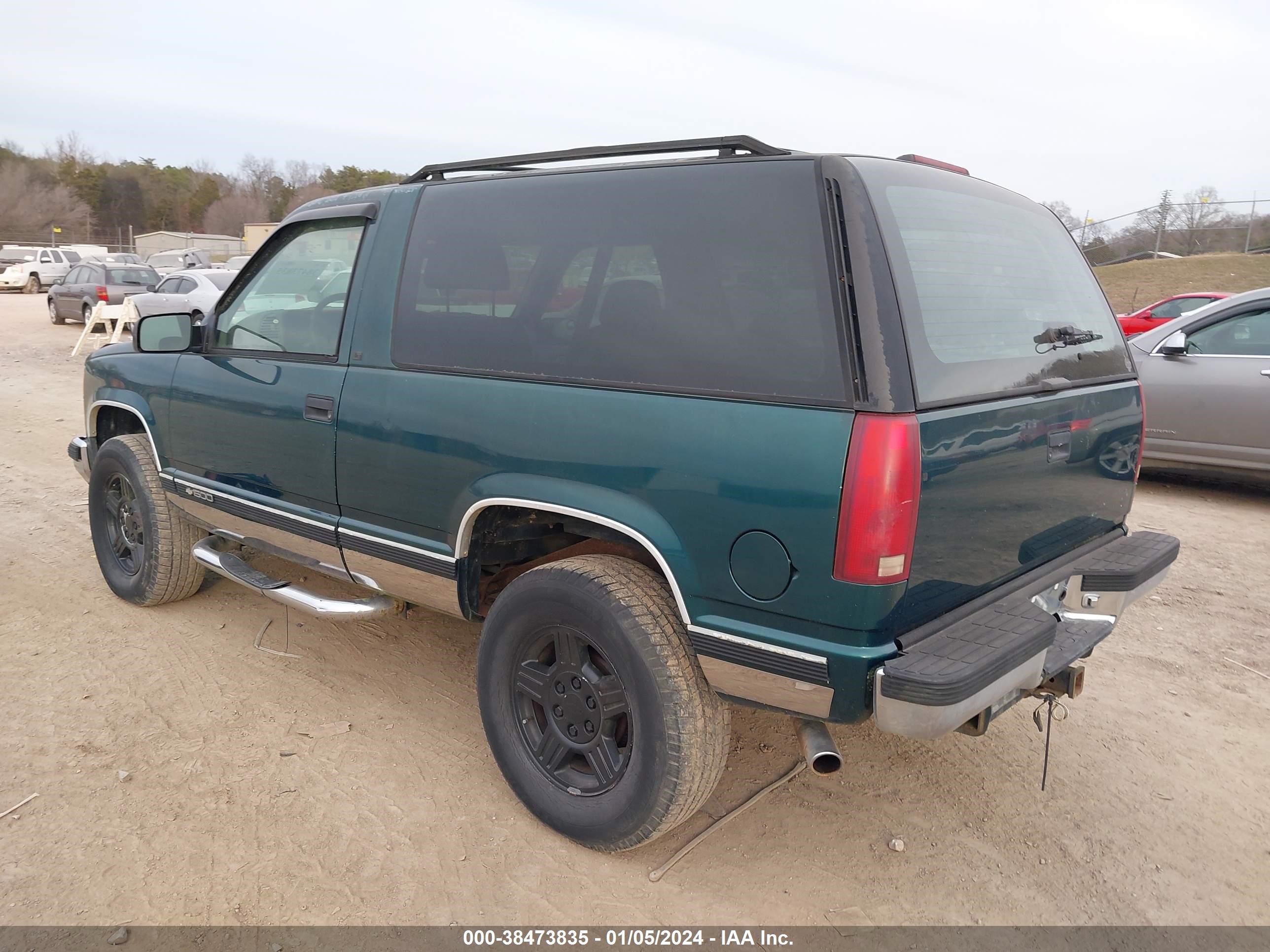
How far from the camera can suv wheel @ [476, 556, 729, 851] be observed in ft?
8.61

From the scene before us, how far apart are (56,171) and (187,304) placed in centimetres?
7957

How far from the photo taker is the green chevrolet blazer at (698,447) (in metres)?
2.35

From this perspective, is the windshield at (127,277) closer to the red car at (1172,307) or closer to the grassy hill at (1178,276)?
the red car at (1172,307)

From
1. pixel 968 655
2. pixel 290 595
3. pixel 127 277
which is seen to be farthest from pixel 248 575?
pixel 127 277

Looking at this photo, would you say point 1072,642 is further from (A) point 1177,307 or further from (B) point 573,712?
(A) point 1177,307

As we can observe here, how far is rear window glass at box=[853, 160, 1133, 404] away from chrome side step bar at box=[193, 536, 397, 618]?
2.27m

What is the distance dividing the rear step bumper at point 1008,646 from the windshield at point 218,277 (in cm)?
1596

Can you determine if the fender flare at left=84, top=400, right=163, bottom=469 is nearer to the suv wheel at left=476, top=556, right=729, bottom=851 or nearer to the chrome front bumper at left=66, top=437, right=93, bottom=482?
the chrome front bumper at left=66, top=437, right=93, bottom=482

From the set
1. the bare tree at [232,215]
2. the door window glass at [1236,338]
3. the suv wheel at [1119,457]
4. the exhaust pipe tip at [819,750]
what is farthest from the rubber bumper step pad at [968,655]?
the bare tree at [232,215]

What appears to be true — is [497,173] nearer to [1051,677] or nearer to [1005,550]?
[1005,550]

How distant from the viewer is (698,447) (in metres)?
2.48

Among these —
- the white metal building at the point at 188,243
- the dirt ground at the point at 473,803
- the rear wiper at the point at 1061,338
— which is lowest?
the dirt ground at the point at 473,803

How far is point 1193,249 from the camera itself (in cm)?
3188
